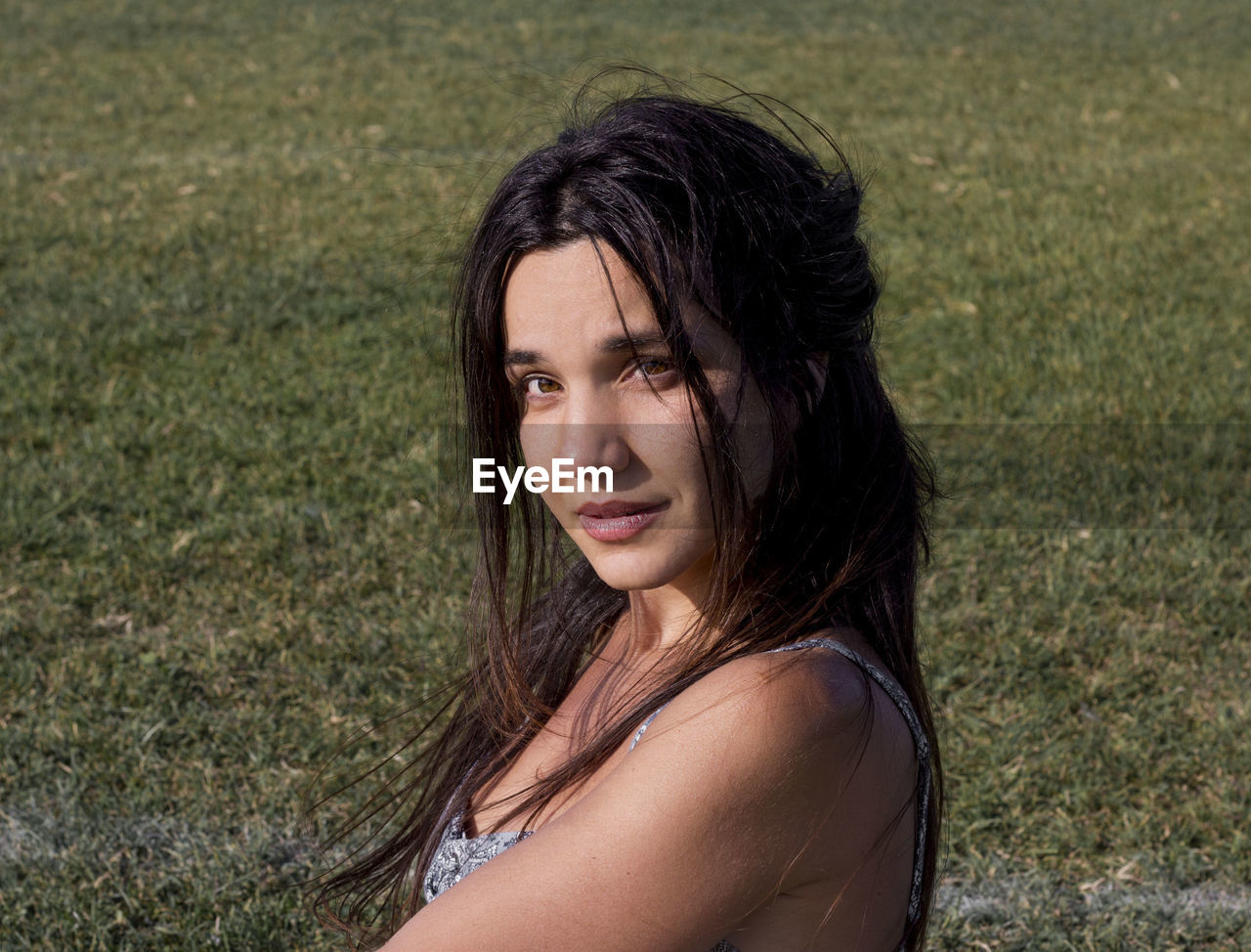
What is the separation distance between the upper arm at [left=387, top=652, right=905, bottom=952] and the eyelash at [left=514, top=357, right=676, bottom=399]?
0.30 m

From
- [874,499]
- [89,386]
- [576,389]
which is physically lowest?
[89,386]

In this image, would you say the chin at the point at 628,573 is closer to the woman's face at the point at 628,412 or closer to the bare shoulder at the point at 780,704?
the woman's face at the point at 628,412

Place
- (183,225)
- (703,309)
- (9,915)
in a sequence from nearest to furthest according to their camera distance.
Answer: (703,309) → (9,915) → (183,225)

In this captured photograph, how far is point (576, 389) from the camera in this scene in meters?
1.37

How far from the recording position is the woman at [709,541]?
1.24 m

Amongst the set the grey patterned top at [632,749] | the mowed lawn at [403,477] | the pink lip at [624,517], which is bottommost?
the mowed lawn at [403,477]

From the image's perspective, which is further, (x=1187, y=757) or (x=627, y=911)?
(x=1187, y=757)

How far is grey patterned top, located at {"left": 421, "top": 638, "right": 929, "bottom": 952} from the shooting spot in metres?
1.36

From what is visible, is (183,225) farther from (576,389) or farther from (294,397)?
(576,389)

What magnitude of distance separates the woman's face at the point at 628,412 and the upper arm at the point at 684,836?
178 millimetres

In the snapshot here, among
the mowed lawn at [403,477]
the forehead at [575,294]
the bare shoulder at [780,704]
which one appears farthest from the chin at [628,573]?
the mowed lawn at [403,477]

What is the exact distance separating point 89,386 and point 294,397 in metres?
0.77

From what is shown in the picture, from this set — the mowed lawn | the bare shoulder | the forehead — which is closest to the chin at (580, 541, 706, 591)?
the bare shoulder

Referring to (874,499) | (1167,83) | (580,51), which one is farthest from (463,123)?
(874,499)
